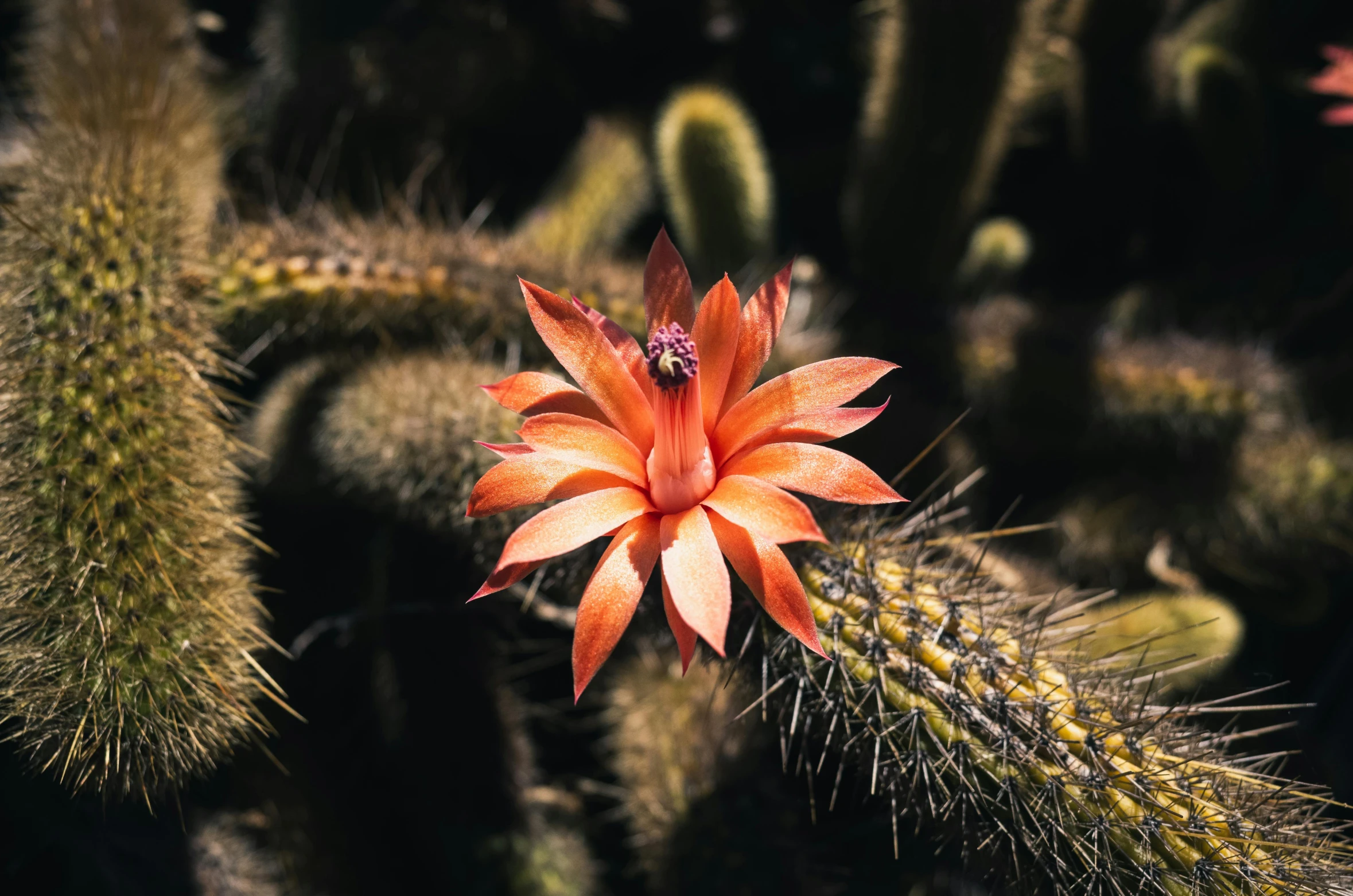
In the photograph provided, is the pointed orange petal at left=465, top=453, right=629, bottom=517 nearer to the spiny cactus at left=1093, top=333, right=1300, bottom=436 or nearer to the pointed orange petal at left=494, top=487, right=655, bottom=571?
the pointed orange petal at left=494, top=487, right=655, bottom=571

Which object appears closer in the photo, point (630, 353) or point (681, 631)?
point (681, 631)

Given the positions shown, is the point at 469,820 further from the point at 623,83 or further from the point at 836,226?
the point at 623,83

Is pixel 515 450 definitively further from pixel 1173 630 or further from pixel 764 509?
pixel 1173 630

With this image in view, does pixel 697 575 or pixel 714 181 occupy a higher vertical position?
pixel 714 181

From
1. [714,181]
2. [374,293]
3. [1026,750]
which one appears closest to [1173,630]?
[1026,750]

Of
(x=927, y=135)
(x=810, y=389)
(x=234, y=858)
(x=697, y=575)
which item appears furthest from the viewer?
(x=927, y=135)

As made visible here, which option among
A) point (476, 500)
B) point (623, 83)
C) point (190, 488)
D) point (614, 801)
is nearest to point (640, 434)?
point (476, 500)
